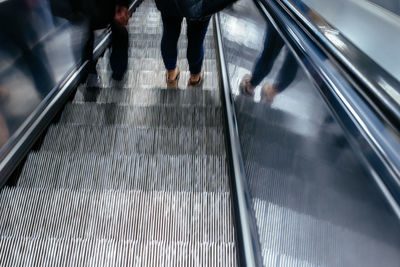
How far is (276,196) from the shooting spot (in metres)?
1.21

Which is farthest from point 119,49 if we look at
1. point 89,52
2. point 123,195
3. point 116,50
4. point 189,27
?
point 123,195

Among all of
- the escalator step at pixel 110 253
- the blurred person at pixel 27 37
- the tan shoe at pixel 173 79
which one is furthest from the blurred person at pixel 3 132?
the tan shoe at pixel 173 79

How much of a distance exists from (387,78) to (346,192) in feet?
1.11

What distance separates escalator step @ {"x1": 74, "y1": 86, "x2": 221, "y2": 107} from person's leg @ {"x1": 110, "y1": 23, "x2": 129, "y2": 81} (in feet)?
0.70

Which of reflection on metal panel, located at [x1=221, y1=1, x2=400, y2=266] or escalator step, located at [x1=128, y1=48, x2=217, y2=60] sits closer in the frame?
reflection on metal panel, located at [x1=221, y1=1, x2=400, y2=266]

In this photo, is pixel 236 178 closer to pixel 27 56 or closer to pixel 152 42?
pixel 27 56

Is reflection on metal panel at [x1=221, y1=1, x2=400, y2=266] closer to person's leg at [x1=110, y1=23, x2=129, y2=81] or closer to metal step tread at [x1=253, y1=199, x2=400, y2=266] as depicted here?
metal step tread at [x1=253, y1=199, x2=400, y2=266]

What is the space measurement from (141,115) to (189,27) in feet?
3.02

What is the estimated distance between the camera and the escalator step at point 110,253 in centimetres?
140

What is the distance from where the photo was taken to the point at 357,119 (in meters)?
0.69

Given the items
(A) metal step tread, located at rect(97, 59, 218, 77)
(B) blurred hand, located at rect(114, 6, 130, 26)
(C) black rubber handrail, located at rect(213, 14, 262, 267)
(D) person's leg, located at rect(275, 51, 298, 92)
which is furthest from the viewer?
(A) metal step tread, located at rect(97, 59, 218, 77)

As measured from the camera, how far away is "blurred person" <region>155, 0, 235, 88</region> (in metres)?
2.03

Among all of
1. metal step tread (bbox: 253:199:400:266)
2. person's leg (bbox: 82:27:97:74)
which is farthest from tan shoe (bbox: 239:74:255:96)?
person's leg (bbox: 82:27:97:74)

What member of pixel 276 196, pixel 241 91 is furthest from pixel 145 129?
pixel 276 196
